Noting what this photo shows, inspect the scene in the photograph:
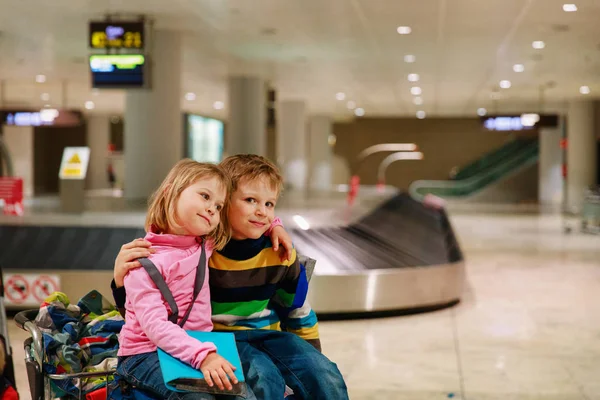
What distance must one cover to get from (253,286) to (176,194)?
15.9 inches

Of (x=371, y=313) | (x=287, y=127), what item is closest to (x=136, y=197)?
(x=371, y=313)

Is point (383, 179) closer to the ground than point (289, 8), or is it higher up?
closer to the ground

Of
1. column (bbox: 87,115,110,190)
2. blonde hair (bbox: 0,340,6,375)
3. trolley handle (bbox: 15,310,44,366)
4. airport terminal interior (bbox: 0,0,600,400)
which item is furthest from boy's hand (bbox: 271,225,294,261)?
column (bbox: 87,115,110,190)

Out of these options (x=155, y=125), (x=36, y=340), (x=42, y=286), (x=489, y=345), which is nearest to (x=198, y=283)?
(x=36, y=340)

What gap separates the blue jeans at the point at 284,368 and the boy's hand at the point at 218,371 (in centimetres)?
14

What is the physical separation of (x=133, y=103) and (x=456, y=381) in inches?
402

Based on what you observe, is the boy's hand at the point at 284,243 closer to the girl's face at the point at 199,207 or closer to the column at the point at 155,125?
the girl's face at the point at 199,207

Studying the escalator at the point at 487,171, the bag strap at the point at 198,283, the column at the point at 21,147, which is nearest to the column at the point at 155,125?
the bag strap at the point at 198,283

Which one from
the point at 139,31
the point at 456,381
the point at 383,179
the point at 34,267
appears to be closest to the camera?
→ the point at 456,381

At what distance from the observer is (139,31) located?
1203 centimetres

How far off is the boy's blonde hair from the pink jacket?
0.82 feet

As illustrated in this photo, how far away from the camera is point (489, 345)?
7105 mm

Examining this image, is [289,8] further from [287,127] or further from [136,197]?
[287,127]

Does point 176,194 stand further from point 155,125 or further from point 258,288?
point 155,125
